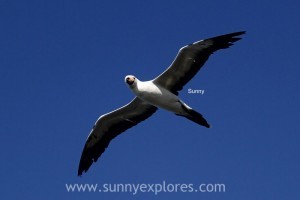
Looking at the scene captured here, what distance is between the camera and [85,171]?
24.0m

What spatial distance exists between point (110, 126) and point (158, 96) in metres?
2.85

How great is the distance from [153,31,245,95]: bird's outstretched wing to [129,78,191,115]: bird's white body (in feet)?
1.30

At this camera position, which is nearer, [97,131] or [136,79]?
→ [136,79]

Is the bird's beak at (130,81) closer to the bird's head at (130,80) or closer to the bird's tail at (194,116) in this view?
the bird's head at (130,80)

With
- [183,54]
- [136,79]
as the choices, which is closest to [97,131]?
[136,79]

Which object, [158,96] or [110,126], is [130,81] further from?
[110,126]

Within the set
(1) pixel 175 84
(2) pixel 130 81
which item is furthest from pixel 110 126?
(1) pixel 175 84

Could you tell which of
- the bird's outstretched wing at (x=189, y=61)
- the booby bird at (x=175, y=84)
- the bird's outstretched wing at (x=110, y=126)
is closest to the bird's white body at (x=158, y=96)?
the booby bird at (x=175, y=84)

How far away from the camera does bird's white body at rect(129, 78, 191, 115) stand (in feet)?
70.1

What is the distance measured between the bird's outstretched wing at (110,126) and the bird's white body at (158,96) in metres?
1.28

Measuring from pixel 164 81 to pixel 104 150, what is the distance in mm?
3736

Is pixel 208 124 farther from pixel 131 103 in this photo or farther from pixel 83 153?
pixel 83 153

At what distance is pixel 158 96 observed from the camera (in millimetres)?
21469

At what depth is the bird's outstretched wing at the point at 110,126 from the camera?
23062 millimetres
